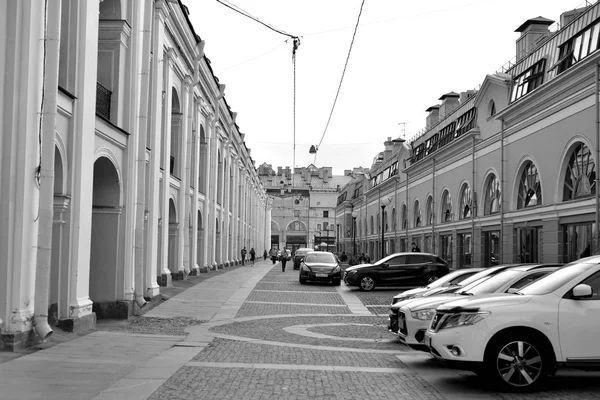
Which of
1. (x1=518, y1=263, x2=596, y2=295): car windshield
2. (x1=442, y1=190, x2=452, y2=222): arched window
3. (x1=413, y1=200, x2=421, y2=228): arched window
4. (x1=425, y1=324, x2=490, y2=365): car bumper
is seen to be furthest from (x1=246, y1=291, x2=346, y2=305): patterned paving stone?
(x1=413, y1=200, x2=421, y2=228): arched window

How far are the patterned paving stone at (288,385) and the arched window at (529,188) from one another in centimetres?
1713

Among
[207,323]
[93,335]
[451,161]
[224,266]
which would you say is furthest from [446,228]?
[93,335]

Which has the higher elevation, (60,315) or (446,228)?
(446,228)

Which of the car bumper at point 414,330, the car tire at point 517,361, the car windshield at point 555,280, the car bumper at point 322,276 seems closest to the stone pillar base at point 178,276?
the car bumper at point 322,276

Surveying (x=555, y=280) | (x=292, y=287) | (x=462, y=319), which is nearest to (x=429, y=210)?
(x=292, y=287)

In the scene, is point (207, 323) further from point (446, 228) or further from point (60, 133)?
point (446, 228)

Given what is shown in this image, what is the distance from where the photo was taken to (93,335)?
1280cm

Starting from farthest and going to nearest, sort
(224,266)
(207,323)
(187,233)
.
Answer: (224,266), (187,233), (207,323)

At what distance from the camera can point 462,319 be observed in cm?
865

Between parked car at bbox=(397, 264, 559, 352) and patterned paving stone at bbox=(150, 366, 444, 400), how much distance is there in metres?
1.67

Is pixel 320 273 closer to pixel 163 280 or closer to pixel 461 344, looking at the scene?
pixel 163 280

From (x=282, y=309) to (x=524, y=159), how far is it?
12.0 m

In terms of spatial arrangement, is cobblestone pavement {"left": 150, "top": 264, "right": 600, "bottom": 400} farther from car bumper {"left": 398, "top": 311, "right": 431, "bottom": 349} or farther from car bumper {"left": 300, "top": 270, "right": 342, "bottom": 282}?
car bumper {"left": 300, "top": 270, "right": 342, "bottom": 282}

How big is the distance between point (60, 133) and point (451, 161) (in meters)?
27.8
